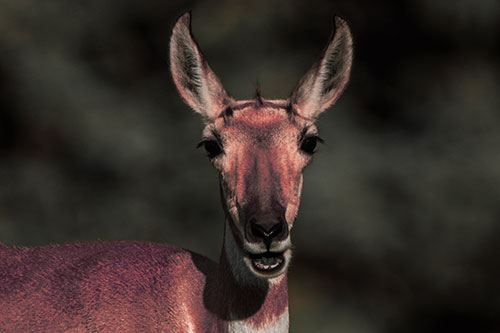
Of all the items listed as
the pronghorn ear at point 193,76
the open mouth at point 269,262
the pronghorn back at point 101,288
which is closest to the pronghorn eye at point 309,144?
the pronghorn ear at point 193,76

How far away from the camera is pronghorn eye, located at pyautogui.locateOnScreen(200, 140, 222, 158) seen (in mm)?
4297

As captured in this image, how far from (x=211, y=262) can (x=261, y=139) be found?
1.13 m

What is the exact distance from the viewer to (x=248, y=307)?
4215 mm

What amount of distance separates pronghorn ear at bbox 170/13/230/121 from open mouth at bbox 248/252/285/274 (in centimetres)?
118

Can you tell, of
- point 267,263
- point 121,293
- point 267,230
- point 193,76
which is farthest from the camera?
point 193,76

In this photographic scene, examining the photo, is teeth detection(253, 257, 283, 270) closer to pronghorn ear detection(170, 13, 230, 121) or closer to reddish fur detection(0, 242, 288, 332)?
reddish fur detection(0, 242, 288, 332)

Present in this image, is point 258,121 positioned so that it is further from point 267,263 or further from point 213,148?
point 267,263

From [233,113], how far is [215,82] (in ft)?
1.21

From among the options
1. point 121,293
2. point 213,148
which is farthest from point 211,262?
point 213,148

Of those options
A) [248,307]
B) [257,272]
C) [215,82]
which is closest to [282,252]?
[257,272]

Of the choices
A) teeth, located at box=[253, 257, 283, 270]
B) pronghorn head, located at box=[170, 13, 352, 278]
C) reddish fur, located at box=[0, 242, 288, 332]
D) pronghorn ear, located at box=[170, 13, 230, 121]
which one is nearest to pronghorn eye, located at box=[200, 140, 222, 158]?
pronghorn head, located at box=[170, 13, 352, 278]

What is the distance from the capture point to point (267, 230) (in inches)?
144

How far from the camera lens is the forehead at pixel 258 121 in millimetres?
4242

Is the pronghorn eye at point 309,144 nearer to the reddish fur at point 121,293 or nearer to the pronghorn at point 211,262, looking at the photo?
the pronghorn at point 211,262
